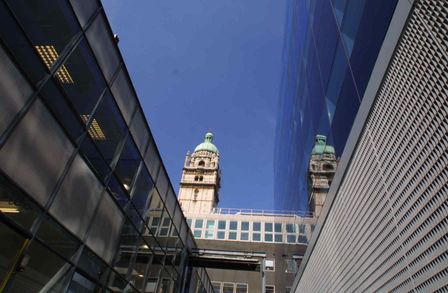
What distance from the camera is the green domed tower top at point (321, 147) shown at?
12153 millimetres

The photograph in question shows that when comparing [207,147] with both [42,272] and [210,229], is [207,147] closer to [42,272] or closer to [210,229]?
[210,229]

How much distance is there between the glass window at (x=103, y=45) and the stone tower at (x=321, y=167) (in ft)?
24.5

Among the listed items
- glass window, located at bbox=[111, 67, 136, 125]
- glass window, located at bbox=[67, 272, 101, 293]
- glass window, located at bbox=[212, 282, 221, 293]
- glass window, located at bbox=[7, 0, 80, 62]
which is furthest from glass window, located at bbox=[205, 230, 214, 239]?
glass window, located at bbox=[7, 0, 80, 62]

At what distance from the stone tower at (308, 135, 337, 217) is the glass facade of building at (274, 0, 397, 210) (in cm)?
46

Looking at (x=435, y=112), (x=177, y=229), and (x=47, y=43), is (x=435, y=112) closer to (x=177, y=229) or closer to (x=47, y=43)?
(x=47, y=43)

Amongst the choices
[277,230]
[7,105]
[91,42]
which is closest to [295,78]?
[91,42]

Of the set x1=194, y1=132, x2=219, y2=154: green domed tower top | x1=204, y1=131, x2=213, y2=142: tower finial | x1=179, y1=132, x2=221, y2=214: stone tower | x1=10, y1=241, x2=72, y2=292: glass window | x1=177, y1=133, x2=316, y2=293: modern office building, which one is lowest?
x1=10, y1=241, x2=72, y2=292: glass window

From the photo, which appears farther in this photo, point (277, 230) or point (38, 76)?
point (277, 230)

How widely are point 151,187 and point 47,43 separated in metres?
7.17

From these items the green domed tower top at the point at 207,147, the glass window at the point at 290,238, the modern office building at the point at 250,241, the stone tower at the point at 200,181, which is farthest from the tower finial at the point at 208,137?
the glass window at the point at 290,238

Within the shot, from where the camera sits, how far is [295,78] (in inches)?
829

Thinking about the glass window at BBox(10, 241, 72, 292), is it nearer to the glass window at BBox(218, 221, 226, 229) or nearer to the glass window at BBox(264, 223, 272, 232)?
the glass window at BBox(264, 223, 272, 232)

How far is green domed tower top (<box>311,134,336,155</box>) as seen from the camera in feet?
39.9

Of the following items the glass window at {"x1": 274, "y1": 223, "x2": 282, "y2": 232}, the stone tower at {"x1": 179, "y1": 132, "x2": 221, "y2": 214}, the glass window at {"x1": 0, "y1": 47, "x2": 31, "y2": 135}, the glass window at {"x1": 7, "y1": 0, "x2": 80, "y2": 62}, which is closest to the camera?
the glass window at {"x1": 0, "y1": 47, "x2": 31, "y2": 135}
